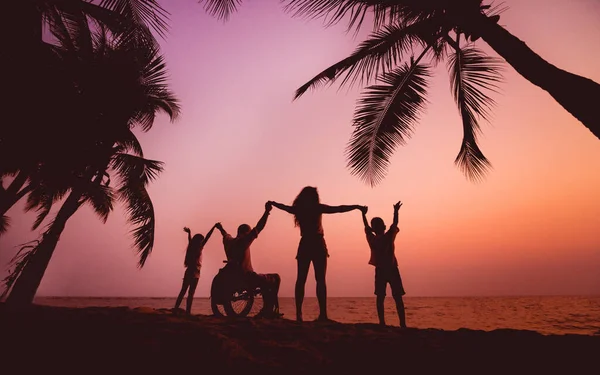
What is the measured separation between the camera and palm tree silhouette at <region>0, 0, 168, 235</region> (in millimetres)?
3484

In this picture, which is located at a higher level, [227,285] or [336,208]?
[336,208]

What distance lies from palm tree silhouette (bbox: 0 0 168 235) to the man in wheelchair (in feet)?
9.17

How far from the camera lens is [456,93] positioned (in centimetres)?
495

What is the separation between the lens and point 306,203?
4113 mm

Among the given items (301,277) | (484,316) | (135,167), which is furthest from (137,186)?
(484,316)

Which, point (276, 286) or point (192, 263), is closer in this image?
point (276, 286)

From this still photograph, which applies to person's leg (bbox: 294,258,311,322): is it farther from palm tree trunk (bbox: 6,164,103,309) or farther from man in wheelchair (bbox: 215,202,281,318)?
palm tree trunk (bbox: 6,164,103,309)

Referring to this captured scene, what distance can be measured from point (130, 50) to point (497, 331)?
16.8 ft

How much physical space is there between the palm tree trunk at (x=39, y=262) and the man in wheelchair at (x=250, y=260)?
3802 millimetres

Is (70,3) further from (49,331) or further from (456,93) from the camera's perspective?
(456,93)

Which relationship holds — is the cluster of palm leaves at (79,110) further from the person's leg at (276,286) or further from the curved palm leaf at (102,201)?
the person's leg at (276,286)

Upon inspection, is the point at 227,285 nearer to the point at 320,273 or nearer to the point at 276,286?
the point at 276,286

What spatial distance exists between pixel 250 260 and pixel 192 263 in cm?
163

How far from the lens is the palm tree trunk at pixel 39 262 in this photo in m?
5.50
